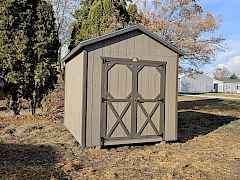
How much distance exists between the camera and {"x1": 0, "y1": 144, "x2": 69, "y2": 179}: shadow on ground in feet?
18.5

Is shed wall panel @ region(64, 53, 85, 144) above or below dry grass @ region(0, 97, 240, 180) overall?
above

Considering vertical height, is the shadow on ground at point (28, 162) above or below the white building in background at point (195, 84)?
below

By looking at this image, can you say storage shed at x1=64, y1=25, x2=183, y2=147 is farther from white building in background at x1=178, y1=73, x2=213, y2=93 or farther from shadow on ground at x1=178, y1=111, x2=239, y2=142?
white building in background at x1=178, y1=73, x2=213, y2=93

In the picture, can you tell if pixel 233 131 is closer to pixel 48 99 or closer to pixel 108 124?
pixel 108 124

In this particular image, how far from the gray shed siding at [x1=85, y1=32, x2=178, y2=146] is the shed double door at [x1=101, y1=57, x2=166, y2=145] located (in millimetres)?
152

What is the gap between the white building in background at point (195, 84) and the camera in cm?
5674

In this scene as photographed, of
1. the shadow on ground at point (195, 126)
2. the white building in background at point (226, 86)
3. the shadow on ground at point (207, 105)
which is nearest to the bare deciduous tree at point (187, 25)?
the shadow on ground at point (207, 105)

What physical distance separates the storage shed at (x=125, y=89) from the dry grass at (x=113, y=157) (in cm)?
41

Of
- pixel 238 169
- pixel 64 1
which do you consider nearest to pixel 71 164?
pixel 238 169

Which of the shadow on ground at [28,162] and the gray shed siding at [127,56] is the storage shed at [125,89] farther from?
the shadow on ground at [28,162]

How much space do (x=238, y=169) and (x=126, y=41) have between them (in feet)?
13.6

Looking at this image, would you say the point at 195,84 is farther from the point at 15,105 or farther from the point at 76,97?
the point at 76,97

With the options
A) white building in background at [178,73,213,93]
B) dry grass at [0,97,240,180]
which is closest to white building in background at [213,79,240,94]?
white building in background at [178,73,213,93]

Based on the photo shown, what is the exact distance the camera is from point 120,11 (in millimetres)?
15664
